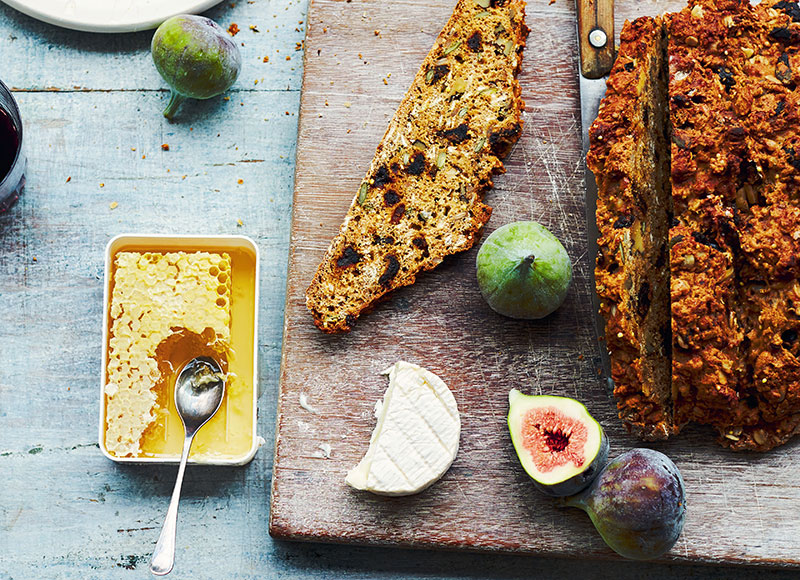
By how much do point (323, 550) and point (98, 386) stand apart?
99 centimetres

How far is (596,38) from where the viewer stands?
9.17ft

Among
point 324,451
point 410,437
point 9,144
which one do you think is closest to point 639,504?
point 410,437

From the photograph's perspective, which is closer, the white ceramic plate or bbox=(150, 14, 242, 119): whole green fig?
bbox=(150, 14, 242, 119): whole green fig

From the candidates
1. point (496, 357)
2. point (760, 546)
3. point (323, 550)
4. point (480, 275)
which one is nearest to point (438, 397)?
point (496, 357)

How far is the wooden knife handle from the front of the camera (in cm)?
279

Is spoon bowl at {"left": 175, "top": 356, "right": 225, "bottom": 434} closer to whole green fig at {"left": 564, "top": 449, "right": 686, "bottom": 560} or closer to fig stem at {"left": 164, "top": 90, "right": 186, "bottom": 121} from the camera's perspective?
fig stem at {"left": 164, "top": 90, "right": 186, "bottom": 121}

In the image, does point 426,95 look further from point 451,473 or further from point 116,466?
point 116,466

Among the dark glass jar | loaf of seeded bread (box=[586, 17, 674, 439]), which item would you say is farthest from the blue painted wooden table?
loaf of seeded bread (box=[586, 17, 674, 439])

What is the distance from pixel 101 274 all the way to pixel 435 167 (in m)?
1.28

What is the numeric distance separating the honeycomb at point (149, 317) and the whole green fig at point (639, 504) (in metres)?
1.34

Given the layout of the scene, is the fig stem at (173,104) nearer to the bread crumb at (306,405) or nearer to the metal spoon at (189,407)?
the metal spoon at (189,407)

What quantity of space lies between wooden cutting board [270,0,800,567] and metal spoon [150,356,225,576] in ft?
0.80

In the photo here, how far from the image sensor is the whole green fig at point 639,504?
2.28m

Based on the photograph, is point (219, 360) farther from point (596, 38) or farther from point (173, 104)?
point (596, 38)
